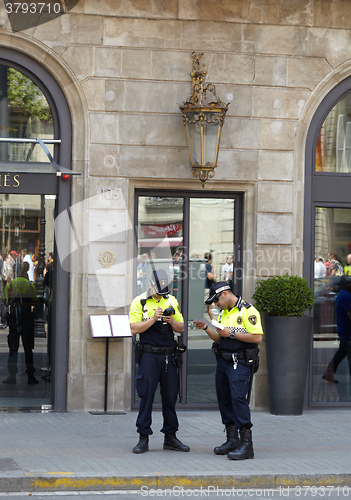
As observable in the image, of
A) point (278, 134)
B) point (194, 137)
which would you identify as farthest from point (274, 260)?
point (194, 137)

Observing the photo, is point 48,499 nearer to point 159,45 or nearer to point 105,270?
point 105,270

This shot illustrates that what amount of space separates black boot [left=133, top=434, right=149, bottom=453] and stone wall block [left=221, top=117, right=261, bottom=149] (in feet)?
14.3

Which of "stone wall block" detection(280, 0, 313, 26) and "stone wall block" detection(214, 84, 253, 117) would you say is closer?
"stone wall block" detection(214, 84, 253, 117)

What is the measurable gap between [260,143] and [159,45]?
1.97m

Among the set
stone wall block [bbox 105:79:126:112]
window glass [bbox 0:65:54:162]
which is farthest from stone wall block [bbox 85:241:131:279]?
stone wall block [bbox 105:79:126:112]

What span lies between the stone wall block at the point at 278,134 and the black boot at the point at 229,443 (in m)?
4.25

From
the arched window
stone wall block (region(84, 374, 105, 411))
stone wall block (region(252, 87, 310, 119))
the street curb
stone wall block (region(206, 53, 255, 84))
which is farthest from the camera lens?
the arched window

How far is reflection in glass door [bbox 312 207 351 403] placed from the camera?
1023 centimetres

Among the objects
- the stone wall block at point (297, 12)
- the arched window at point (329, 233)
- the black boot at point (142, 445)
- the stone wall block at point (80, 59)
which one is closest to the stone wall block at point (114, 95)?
the stone wall block at point (80, 59)

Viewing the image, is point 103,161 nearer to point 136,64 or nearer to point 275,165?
point 136,64

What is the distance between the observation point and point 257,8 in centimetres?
987

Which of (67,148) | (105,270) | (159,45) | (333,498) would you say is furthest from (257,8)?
(333,498)

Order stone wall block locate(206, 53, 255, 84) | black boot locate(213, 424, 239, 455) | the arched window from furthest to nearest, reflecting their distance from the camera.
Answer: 1. the arched window
2. stone wall block locate(206, 53, 255, 84)
3. black boot locate(213, 424, 239, 455)

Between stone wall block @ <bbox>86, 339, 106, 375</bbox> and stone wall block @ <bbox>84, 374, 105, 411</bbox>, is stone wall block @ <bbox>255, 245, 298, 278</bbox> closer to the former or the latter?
stone wall block @ <bbox>86, 339, 106, 375</bbox>
